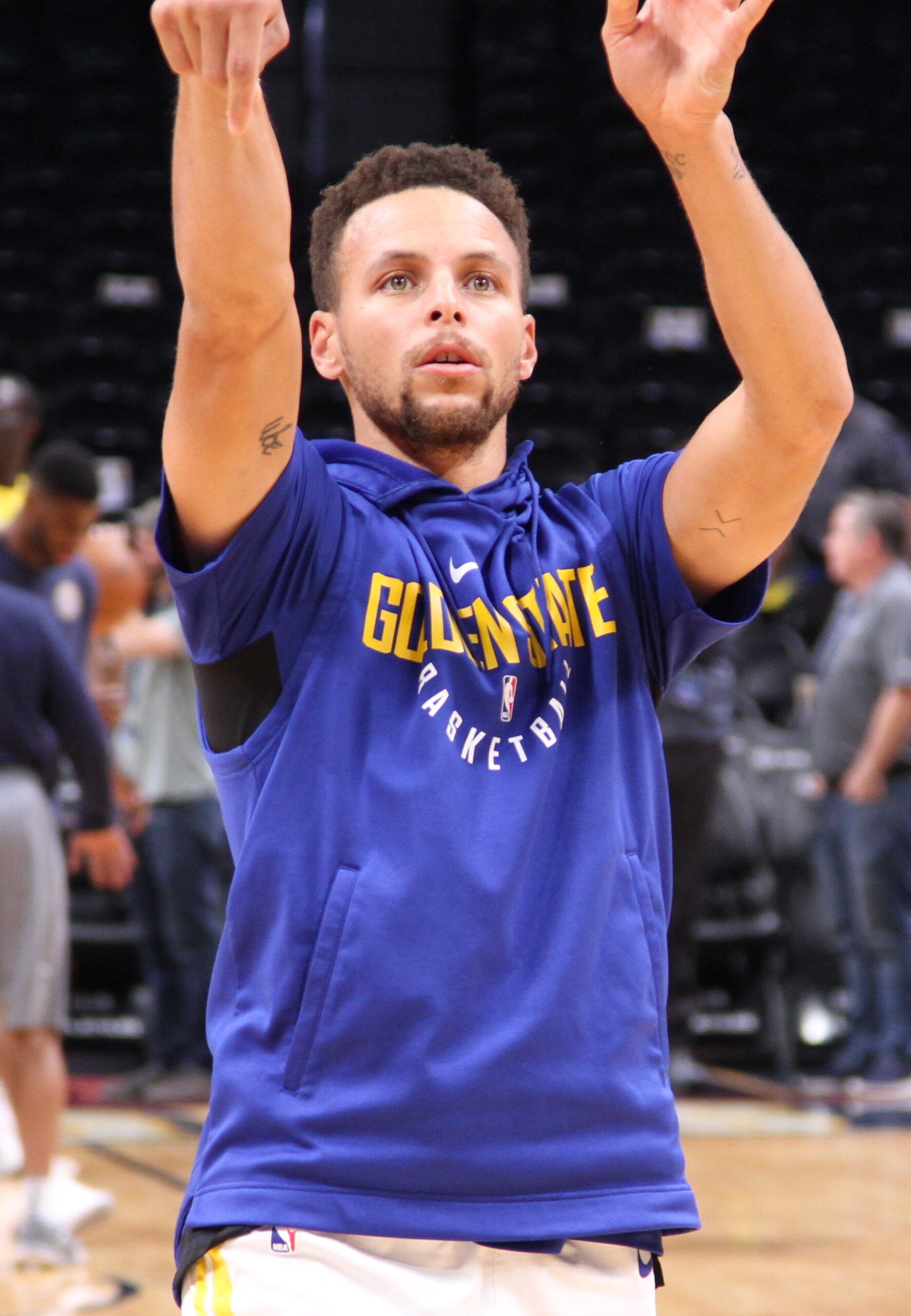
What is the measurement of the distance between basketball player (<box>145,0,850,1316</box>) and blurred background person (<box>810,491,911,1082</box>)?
16.8 feet

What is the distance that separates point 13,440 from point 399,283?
162 inches

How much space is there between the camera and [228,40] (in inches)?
53.0

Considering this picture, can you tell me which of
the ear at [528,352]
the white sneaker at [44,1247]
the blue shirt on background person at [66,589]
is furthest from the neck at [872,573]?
the ear at [528,352]

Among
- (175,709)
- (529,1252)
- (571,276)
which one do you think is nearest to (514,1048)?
(529,1252)

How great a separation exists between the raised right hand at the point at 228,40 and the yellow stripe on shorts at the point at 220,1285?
3.15 ft

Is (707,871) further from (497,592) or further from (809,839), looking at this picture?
(497,592)

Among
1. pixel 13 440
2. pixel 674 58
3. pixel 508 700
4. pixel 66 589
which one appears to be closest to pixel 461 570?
pixel 508 700

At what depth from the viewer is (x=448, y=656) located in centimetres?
161

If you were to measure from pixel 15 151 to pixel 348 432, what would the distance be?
9.85 feet

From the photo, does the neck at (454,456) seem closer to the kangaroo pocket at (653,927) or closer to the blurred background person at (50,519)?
the kangaroo pocket at (653,927)

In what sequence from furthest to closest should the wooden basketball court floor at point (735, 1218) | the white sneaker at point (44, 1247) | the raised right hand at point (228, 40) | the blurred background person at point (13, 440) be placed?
1. the blurred background person at point (13, 440)
2. the white sneaker at point (44, 1247)
3. the wooden basketball court floor at point (735, 1218)
4. the raised right hand at point (228, 40)

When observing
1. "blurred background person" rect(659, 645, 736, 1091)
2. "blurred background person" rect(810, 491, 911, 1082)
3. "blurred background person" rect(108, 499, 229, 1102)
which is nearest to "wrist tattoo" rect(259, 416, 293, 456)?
"blurred background person" rect(659, 645, 736, 1091)

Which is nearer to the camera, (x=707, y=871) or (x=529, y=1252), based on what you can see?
(x=529, y=1252)

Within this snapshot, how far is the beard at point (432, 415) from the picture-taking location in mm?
1718
